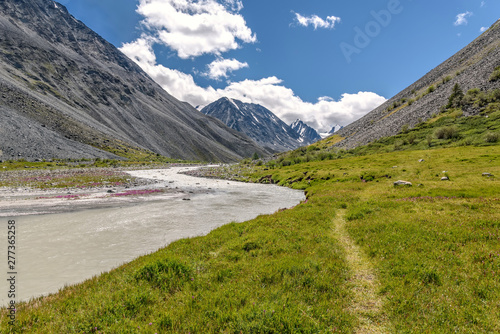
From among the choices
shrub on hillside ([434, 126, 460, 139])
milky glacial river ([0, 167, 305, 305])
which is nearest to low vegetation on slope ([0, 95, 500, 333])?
milky glacial river ([0, 167, 305, 305])

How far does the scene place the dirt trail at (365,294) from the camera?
6.32m

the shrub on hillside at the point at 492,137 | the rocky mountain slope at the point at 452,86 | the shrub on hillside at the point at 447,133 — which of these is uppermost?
the rocky mountain slope at the point at 452,86

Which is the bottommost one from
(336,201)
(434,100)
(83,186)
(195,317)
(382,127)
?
(83,186)

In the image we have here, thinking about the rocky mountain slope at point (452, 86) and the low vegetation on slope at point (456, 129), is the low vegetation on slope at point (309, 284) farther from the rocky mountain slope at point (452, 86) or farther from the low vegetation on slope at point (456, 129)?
the rocky mountain slope at point (452, 86)

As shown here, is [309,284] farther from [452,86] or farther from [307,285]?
[452,86]

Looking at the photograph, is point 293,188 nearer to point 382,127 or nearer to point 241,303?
point 241,303

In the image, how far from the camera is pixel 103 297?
7266 mm

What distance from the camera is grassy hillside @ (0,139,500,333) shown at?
19.8 ft

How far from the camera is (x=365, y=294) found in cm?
772

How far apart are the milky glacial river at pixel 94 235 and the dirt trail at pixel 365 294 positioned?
11967 mm

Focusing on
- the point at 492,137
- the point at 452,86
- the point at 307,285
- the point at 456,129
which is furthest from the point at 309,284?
the point at 452,86

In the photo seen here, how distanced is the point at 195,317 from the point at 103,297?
3374mm

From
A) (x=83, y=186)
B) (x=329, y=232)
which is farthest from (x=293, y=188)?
(x=83, y=186)

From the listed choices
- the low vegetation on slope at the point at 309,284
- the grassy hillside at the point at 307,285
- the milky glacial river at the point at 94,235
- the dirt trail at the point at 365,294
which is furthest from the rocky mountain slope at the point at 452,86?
the dirt trail at the point at 365,294
